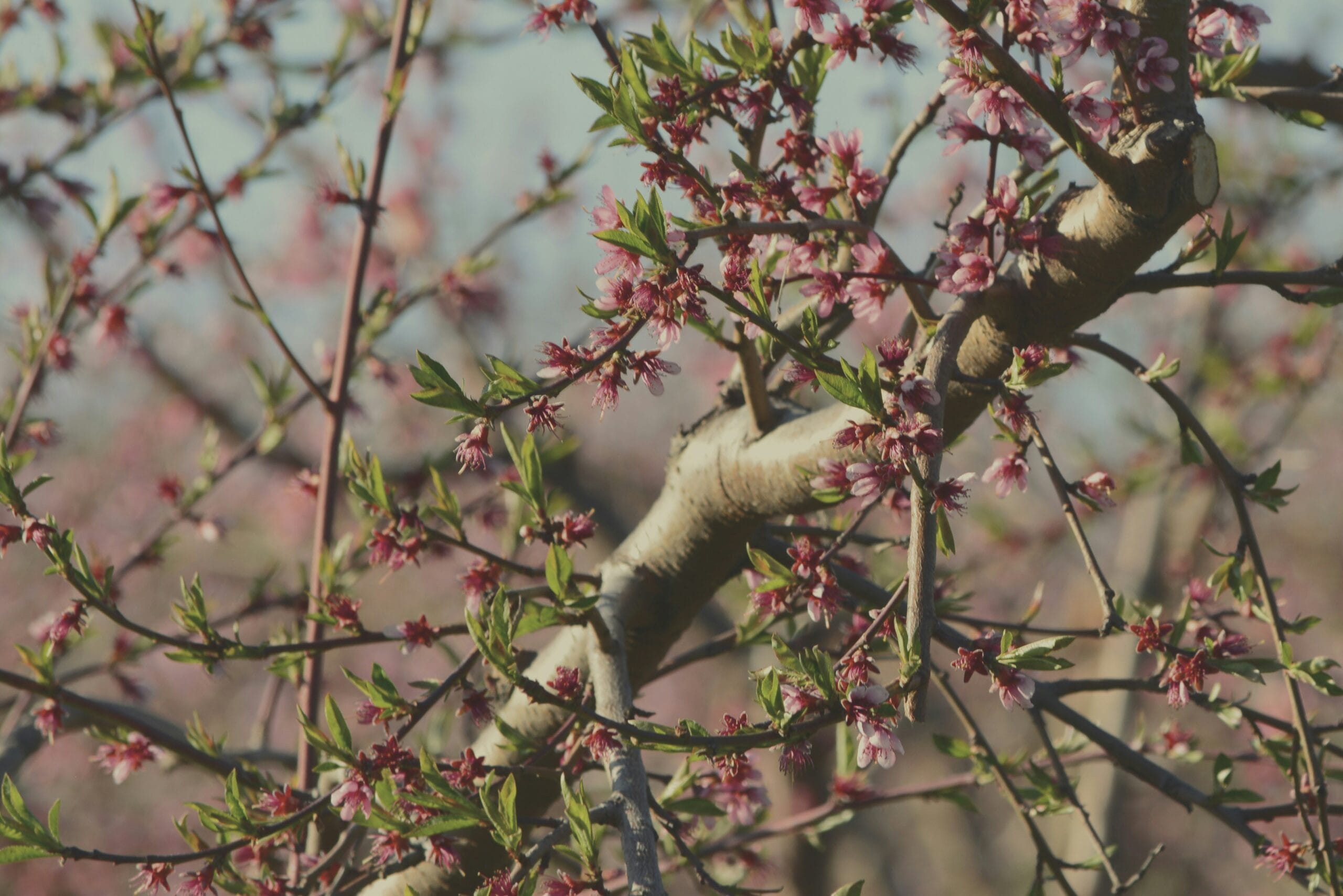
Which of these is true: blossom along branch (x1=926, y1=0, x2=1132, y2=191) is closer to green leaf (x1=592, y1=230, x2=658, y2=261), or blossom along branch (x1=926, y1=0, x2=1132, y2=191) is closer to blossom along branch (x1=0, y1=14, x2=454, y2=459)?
green leaf (x1=592, y1=230, x2=658, y2=261)

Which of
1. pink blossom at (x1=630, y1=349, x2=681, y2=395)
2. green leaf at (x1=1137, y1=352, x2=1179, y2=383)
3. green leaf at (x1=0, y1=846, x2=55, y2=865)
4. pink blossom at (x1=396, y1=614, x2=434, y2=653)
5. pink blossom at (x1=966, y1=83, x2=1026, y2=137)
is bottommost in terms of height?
green leaf at (x1=0, y1=846, x2=55, y2=865)

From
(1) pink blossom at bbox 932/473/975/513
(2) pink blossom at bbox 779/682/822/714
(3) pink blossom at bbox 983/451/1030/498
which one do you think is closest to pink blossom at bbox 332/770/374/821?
(2) pink blossom at bbox 779/682/822/714

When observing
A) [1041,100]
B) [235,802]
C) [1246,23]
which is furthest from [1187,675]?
[235,802]

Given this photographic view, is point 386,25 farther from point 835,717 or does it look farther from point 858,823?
point 858,823

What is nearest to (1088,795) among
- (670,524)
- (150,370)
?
(670,524)

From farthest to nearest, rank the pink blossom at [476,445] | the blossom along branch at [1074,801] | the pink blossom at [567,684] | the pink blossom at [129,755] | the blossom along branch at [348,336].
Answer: the blossom along branch at [348,336] < the pink blossom at [129,755] < the blossom along branch at [1074,801] < the pink blossom at [567,684] < the pink blossom at [476,445]

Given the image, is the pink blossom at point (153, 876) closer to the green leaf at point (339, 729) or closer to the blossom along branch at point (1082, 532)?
the green leaf at point (339, 729)

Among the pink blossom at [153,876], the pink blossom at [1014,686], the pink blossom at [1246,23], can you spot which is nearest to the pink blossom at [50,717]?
the pink blossom at [153,876]

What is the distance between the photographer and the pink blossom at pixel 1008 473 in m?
1.70

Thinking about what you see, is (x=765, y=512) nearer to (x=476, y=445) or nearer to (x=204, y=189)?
(x=476, y=445)

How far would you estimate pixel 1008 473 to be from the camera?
1.72 meters

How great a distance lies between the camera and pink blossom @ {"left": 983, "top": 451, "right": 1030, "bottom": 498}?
1.70 meters

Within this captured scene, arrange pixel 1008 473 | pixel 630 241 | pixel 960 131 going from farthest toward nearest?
pixel 1008 473
pixel 960 131
pixel 630 241

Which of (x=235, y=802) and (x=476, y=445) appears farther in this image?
(x=235, y=802)
